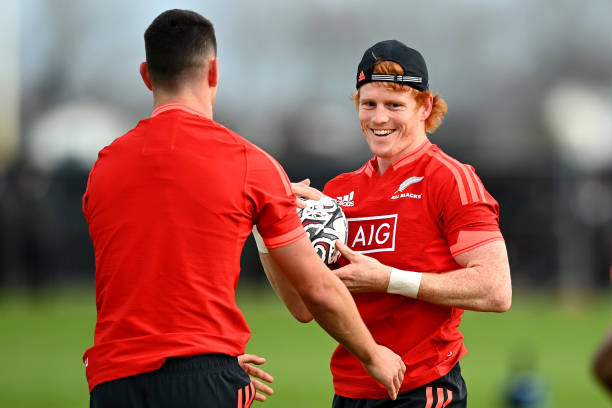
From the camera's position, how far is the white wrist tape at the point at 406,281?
188 inches

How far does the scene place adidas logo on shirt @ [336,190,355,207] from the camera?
5332 millimetres

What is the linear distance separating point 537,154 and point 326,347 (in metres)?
17.9

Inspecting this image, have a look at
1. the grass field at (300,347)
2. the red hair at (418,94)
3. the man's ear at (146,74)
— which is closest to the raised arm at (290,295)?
the red hair at (418,94)

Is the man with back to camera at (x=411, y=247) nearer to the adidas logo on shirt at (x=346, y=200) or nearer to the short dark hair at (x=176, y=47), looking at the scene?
the adidas logo on shirt at (x=346, y=200)

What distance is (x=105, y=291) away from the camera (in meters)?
4.09

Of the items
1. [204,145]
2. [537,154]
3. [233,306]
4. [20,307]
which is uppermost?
[204,145]

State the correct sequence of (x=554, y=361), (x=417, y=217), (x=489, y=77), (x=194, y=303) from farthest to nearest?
(x=489, y=77)
(x=554, y=361)
(x=417, y=217)
(x=194, y=303)

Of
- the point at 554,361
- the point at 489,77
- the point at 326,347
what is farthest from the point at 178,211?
the point at 489,77

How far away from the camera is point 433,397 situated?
494cm

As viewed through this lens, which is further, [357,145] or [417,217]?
[357,145]

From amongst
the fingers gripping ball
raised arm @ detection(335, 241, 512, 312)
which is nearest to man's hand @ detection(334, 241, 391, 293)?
raised arm @ detection(335, 241, 512, 312)

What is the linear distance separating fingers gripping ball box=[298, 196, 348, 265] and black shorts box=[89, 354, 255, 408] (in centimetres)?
111

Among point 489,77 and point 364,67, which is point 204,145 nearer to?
point 364,67

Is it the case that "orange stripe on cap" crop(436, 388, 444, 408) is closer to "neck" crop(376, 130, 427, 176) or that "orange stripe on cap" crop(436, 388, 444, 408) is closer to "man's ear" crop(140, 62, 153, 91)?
"neck" crop(376, 130, 427, 176)
